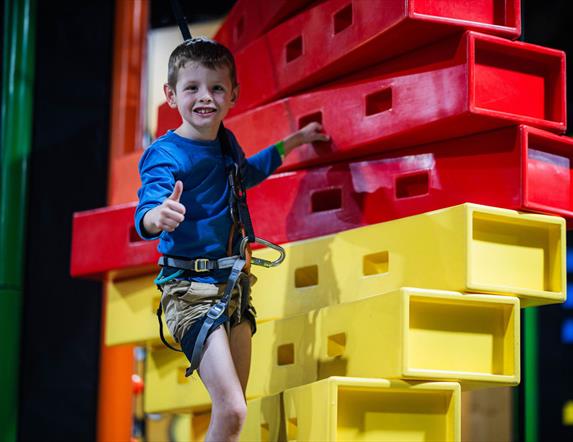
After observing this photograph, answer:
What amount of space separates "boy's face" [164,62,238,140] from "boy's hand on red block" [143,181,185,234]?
0.90 ft

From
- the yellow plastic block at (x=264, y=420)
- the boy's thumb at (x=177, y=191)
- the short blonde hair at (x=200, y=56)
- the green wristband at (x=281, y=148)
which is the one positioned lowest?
the yellow plastic block at (x=264, y=420)

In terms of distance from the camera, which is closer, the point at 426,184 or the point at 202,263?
the point at 202,263

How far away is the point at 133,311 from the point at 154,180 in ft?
3.19

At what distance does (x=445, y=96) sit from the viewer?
7.50 feet

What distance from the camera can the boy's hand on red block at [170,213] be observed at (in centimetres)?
194

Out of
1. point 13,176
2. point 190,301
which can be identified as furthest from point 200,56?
point 13,176

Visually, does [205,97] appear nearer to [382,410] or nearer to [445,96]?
[445,96]

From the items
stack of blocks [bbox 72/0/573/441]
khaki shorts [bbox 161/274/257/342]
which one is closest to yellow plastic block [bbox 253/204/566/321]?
stack of blocks [bbox 72/0/573/441]

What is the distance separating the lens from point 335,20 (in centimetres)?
257

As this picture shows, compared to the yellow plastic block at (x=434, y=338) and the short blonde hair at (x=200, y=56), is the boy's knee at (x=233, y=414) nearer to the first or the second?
the yellow plastic block at (x=434, y=338)

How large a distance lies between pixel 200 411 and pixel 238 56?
1.03 meters

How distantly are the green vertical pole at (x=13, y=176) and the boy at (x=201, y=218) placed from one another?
1536 millimetres

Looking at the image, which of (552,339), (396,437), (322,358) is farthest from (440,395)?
(552,339)

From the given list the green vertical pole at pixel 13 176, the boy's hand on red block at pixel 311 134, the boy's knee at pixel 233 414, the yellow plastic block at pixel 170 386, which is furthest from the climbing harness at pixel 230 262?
the green vertical pole at pixel 13 176
